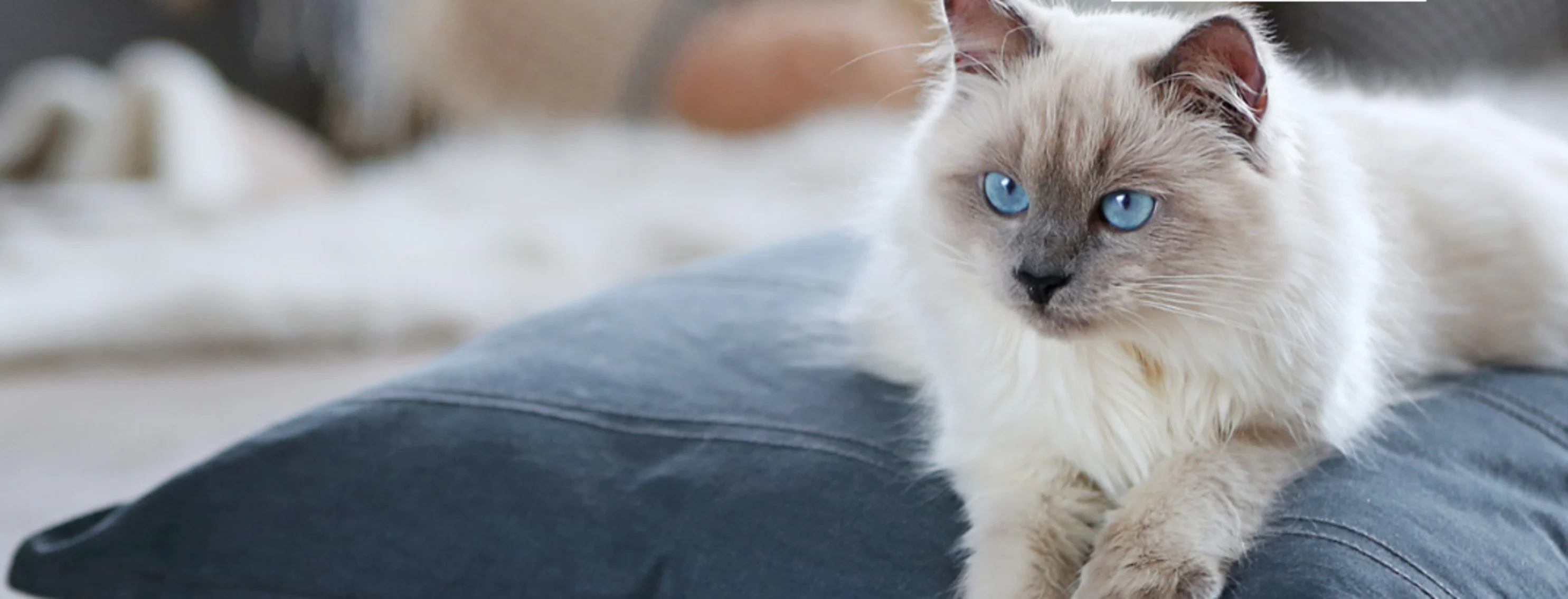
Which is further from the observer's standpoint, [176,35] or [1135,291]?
[176,35]

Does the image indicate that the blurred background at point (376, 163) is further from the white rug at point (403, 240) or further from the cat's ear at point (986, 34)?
the cat's ear at point (986, 34)

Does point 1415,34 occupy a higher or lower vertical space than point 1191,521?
higher

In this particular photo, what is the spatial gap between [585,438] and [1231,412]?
1.83 ft

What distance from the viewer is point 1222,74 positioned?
3.08ft

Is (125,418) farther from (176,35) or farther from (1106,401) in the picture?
(176,35)

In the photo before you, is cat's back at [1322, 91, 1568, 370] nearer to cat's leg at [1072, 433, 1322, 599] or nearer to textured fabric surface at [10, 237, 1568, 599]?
textured fabric surface at [10, 237, 1568, 599]

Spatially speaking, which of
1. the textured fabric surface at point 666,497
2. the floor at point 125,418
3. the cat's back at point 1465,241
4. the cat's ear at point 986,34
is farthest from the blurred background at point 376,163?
the cat's back at point 1465,241

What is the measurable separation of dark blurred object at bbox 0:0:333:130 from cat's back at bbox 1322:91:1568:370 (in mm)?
3570

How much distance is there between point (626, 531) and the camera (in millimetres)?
1090

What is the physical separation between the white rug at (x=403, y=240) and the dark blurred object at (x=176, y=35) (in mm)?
633

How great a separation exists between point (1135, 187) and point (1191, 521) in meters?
0.24

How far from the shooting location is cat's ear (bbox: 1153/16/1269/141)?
91cm

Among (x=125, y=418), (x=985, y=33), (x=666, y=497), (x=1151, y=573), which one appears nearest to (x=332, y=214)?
(x=125, y=418)

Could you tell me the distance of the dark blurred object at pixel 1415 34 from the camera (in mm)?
2635
